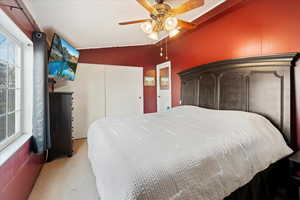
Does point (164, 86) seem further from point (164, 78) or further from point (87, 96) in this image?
point (87, 96)

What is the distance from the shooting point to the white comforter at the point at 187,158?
2.86ft

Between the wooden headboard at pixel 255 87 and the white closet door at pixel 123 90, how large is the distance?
83.7 inches

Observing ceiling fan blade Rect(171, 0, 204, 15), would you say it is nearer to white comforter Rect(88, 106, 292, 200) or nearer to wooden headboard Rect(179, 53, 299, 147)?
wooden headboard Rect(179, 53, 299, 147)

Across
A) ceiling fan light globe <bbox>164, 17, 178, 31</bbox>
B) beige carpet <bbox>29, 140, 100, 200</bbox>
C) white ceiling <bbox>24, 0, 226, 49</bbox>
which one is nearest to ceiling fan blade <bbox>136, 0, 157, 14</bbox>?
ceiling fan light globe <bbox>164, 17, 178, 31</bbox>

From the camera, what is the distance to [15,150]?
142 cm

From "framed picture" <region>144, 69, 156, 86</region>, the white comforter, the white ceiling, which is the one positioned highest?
the white ceiling

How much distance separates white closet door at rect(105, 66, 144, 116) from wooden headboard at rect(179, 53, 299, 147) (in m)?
2.13

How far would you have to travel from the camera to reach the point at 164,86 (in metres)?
4.32

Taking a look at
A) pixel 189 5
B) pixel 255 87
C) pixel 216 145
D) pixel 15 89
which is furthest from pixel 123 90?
pixel 216 145

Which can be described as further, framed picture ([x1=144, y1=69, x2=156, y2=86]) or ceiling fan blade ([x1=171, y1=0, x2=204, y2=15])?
framed picture ([x1=144, y1=69, x2=156, y2=86])

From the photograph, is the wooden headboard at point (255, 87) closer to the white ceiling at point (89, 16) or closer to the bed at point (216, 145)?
the bed at point (216, 145)

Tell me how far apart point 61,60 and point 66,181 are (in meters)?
2.06

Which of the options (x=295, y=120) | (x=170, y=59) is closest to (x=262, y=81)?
(x=295, y=120)

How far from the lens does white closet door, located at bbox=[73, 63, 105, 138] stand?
3.85 m
